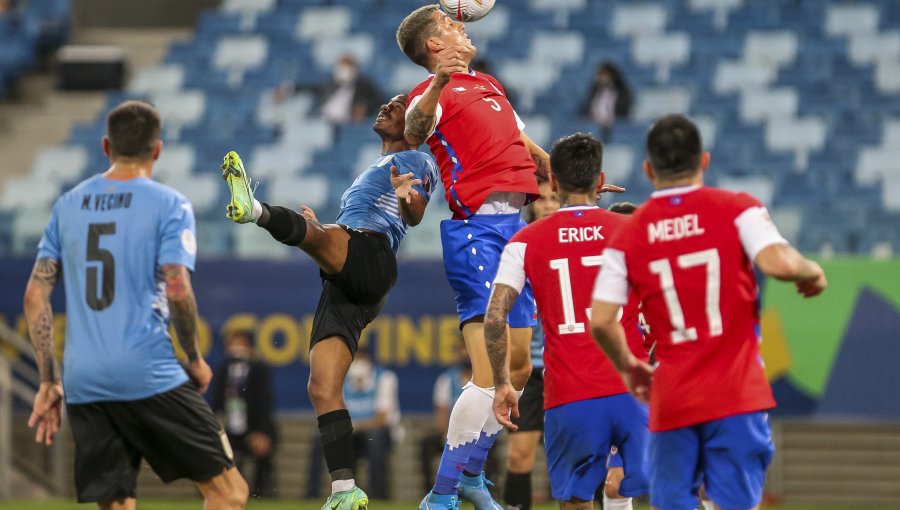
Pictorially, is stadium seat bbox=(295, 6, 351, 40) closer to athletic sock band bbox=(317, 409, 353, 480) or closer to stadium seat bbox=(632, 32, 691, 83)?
stadium seat bbox=(632, 32, 691, 83)

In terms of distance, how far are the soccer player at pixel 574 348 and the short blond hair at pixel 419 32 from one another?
4.83ft

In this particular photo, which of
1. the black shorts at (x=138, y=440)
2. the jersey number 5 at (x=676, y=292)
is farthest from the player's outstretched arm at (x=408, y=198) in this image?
the jersey number 5 at (x=676, y=292)

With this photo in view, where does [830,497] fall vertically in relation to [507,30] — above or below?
below

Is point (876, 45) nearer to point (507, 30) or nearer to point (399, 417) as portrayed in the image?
point (507, 30)

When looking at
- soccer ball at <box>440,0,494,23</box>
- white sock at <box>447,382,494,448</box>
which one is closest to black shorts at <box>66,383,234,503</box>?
white sock at <box>447,382,494,448</box>

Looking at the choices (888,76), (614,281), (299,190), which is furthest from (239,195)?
(888,76)

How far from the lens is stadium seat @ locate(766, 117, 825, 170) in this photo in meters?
18.7

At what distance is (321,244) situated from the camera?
26.9ft

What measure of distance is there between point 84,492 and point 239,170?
2.03 m

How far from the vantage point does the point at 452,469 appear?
8.16 m

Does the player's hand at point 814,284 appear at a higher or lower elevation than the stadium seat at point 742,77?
lower

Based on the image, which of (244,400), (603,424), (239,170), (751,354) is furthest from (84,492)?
(244,400)

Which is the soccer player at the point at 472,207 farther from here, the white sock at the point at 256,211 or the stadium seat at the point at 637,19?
the stadium seat at the point at 637,19

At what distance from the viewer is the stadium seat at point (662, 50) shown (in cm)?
2027
